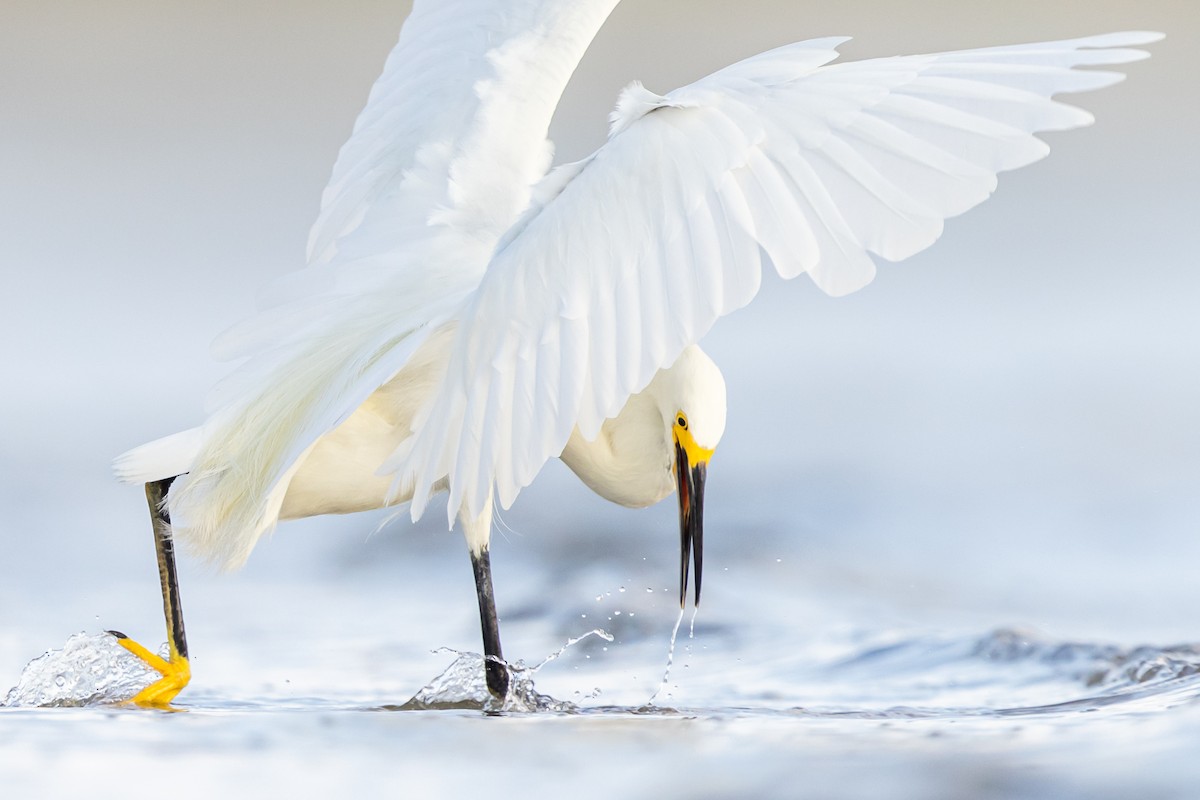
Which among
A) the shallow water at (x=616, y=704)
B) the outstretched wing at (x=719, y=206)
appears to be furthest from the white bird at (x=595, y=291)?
the shallow water at (x=616, y=704)

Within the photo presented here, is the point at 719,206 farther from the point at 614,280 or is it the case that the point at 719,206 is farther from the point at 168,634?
the point at 168,634

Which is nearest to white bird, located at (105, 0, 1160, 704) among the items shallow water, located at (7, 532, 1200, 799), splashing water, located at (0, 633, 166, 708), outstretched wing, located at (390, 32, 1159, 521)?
outstretched wing, located at (390, 32, 1159, 521)

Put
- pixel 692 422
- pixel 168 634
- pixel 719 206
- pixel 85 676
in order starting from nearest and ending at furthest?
pixel 719 206
pixel 692 422
pixel 168 634
pixel 85 676

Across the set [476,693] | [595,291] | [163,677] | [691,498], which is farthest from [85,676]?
[595,291]

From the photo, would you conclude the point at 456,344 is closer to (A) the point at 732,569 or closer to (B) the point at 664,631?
(B) the point at 664,631

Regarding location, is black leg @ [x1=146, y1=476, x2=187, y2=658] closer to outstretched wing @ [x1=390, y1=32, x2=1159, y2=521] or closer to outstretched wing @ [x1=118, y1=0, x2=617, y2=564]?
outstretched wing @ [x1=118, y1=0, x2=617, y2=564]

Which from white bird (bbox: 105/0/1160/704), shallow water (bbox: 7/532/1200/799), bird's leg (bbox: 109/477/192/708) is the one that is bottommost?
shallow water (bbox: 7/532/1200/799)
